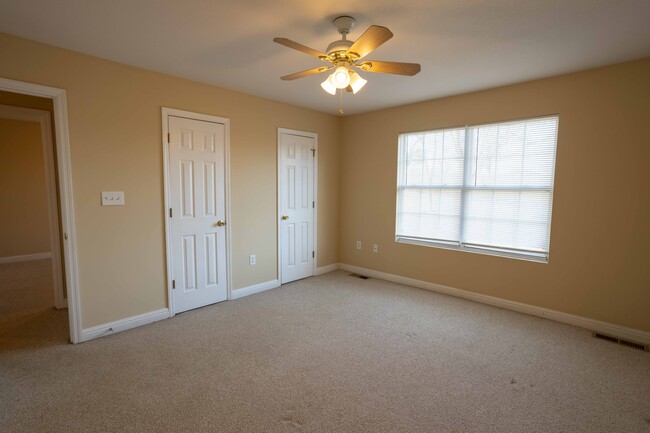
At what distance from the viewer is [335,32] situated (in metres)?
2.30

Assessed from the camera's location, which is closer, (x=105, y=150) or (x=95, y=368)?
(x=95, y=368)

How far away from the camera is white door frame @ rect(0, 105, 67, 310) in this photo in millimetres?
3387

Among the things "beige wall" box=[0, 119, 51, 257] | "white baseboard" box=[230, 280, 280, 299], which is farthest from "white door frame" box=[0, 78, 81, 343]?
"beige wall" box=[0, 119, 51, 257]

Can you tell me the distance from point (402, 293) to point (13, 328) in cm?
422

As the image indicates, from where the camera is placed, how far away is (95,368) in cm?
243

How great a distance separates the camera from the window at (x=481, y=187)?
3.39 m

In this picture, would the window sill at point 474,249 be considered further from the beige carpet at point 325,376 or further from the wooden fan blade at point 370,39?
the wooden fan blade at point 370,39

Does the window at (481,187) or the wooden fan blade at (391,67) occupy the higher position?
the wooden fan blade at (391,67)

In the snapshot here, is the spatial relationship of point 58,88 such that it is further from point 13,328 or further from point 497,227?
point 497,227

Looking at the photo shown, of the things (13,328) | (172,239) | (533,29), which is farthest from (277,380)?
(533,29)

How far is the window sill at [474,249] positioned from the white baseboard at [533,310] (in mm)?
515

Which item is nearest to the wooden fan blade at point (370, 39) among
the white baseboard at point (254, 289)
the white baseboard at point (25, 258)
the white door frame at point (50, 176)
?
the white baseboard at point (254, 289)

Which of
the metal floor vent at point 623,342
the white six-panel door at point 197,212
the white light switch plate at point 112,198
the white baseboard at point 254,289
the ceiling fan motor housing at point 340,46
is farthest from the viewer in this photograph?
the white baseboard at point 254,289

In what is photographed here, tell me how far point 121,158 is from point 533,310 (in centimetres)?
455
